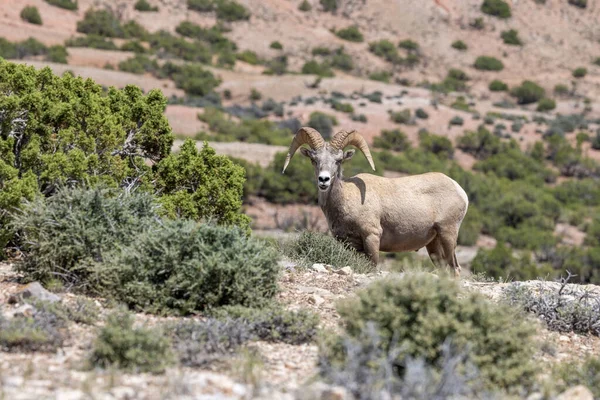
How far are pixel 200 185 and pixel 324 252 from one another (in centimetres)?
182

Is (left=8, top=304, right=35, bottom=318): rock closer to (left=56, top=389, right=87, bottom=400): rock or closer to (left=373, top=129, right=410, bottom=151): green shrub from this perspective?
(left=56, top=389, right=87, bottom=400): rock

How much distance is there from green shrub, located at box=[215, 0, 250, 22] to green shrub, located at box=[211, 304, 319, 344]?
67932mm

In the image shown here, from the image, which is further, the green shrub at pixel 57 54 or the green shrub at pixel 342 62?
the green shrub at pixel 342 62

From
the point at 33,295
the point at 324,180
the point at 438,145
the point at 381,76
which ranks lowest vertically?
the point at 381,76

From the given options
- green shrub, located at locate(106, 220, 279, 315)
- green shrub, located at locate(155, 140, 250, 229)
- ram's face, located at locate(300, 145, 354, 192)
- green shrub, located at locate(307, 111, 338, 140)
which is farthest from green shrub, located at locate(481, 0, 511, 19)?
green shrub, located at locate(106, 220, 279, 315)

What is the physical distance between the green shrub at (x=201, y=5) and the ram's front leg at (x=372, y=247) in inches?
2548

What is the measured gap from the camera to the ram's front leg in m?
10.8

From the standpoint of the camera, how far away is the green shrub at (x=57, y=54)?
52125 mm

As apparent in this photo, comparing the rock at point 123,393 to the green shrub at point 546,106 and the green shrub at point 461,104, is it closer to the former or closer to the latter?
the green shrub at point 461,104

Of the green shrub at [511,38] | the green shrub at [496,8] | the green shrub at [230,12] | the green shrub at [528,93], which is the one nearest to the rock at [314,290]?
the green shrub at [528,93]

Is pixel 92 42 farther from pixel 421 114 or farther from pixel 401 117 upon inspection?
pixel 421 114

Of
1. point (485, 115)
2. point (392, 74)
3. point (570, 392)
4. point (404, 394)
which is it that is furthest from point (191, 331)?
point (392, 74)

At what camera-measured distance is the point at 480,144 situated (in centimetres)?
4703

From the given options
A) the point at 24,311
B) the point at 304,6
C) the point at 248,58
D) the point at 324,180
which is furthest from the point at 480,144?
the point at 24,311
